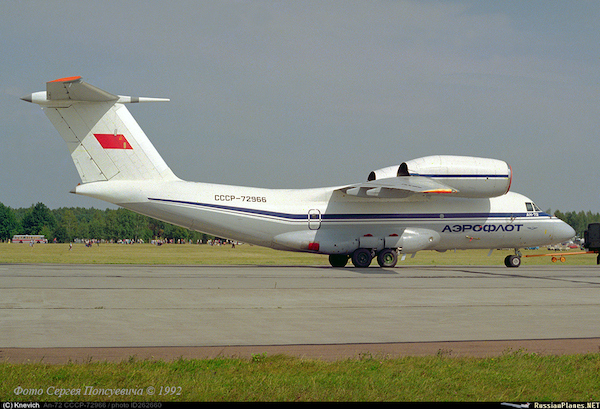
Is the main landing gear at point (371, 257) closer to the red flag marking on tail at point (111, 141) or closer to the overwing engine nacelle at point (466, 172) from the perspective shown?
the overwing engine nacelle at point (466, 172)

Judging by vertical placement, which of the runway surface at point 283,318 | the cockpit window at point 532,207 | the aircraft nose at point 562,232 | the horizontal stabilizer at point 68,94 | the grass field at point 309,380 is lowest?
the runway surface at point 283,318

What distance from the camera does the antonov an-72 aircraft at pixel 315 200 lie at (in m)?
22.3

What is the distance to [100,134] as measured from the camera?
22328mm

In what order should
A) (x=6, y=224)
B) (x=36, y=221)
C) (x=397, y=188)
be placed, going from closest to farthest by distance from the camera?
1. (x=397, y=188)
2. (x=6, y=224)
3. (x=36, y=221)

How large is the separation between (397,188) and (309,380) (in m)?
17.1

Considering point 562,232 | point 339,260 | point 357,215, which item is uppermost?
point 357,215

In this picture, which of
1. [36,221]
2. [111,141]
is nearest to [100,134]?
[111,141]

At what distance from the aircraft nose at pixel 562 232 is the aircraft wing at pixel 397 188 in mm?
7863

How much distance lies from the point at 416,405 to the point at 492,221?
2323 cm

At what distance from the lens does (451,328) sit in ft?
30.9

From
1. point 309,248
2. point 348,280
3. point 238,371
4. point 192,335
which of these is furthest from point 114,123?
point 238,371

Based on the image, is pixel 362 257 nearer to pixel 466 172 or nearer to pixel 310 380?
pixel 466 172

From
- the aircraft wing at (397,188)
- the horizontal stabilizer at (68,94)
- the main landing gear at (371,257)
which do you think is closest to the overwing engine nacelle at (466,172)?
the aircraft wing at (397,188)

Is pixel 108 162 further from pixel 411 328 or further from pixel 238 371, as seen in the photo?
pixel 238 371
